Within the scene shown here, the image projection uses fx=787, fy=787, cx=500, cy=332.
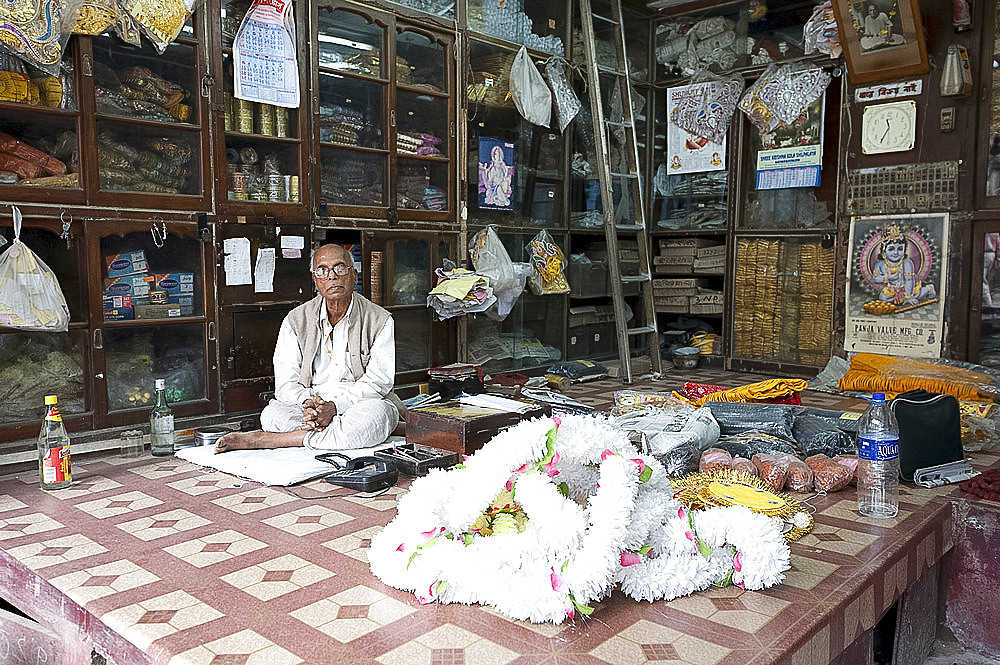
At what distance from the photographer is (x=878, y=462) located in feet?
9.54

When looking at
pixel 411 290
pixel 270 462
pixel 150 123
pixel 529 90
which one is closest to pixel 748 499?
pixel 270 462

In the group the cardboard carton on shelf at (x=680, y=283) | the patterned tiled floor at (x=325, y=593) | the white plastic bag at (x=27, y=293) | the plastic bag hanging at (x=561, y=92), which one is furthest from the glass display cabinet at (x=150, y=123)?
the cardboard carton on shelf at (x=680, y=283)

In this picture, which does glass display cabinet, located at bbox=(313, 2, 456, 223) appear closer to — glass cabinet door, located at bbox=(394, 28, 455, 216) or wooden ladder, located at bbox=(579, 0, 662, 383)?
glass cabinet door, located at bbox=(394, 28, 455, 216)

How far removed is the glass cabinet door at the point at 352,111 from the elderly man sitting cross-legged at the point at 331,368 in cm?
98

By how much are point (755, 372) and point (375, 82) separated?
13.0 ft

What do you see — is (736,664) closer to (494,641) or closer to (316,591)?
(494,641)

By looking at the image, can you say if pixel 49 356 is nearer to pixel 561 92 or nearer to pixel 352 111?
pixel 352 111

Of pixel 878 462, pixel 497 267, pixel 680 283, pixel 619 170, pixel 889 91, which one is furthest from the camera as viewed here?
pixel 680 283

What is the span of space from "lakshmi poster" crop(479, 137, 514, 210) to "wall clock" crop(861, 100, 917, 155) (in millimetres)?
2710

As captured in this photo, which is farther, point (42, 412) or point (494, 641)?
point (42, 412)

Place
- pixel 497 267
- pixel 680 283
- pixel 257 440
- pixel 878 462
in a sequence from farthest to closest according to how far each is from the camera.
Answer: pixel 680 283 → pixel 497 267 → pixel 257 440 → pixel 878 462

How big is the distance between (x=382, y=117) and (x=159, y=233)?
1.68m

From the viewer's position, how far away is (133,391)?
4.12 metres

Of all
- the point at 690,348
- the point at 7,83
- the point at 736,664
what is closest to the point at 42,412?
the point at 7,83
